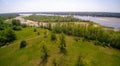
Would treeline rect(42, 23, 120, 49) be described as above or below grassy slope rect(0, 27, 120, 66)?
above

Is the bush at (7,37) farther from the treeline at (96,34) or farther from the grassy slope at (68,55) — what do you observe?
the treeline at (96,34)

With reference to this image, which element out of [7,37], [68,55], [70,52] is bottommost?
[68,55]

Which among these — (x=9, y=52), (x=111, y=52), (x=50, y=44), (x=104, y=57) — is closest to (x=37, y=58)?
(x=50, y=44)

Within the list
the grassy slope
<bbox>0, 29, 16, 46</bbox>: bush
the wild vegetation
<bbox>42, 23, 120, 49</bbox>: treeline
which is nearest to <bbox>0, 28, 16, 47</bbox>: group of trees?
<bbox>0, 29, 16, 46</bbox>: bush

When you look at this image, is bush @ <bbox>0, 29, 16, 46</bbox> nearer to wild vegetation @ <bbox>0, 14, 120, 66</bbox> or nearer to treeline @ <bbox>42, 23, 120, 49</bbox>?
wild vegetation @ <bbox>0, 14, 120, 66</bbox>

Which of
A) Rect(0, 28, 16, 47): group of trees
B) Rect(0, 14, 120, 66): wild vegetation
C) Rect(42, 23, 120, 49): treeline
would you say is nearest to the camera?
Rect(0, 14, 120, 66): wild vegetation

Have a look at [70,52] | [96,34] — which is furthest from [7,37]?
[96,34]

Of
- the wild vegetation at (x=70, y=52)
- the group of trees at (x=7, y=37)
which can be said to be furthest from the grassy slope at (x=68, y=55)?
the group of trees at (x=7, y=37)

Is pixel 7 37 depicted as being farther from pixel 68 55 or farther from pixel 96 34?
pixel 96 34

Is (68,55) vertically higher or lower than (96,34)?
lower

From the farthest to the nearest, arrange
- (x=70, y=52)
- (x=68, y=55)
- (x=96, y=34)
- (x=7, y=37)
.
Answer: (x=7, y=37), (x=96, y=34), (x=70, y=52), (x=68, y=55)

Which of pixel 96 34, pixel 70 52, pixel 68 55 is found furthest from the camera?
pixel 96 34

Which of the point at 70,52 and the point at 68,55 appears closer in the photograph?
the point at 68,55
